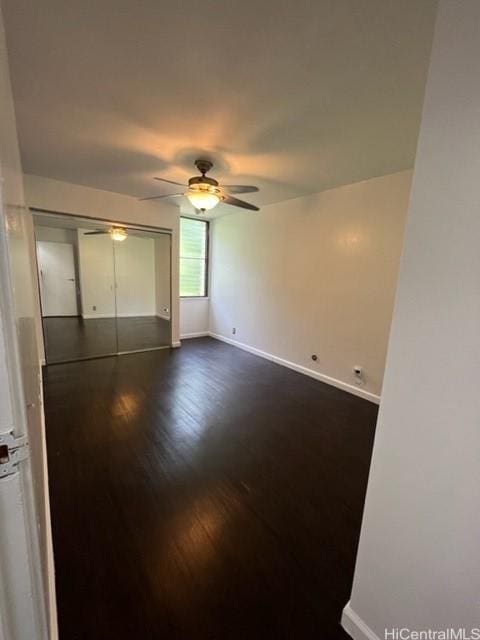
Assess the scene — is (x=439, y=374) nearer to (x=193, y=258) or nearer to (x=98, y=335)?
(x=98, y=335)

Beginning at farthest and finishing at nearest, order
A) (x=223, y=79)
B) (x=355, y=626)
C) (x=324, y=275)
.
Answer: (x=324, y=275) → (x=223, y=79) → (x=355, y=626)

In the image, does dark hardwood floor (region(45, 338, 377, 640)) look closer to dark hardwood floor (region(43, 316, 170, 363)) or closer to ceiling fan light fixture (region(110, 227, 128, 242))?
dark hardwood floor (region(43, 316, 170, 363))

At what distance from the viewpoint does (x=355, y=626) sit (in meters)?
1.09

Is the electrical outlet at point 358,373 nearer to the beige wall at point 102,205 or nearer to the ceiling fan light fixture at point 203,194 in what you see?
the ceiling fan light fixture at point 203,194

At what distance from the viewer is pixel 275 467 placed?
2.02 m

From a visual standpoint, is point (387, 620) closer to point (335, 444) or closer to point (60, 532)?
point (335, 444)

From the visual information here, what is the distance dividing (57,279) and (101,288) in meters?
0.64

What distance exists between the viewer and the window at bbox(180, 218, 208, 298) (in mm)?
5402

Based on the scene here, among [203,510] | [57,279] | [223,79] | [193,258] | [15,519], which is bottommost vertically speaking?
[203,510]

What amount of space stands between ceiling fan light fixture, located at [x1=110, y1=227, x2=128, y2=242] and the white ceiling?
1.54 metres

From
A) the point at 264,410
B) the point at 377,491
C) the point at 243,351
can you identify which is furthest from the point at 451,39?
the point at 243,351

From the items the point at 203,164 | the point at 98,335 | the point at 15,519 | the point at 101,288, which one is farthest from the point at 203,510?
the point at 101,288

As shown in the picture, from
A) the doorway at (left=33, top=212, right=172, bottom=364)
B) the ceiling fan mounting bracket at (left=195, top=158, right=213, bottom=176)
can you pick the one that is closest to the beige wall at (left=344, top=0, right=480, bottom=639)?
the ceiling fan mounting bracket at (left=195, top=158, right=213, bottom=176)

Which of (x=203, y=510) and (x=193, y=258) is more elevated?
(x=193, y=258)
